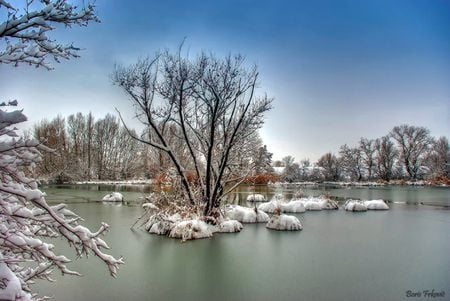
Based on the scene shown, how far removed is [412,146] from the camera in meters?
50.6

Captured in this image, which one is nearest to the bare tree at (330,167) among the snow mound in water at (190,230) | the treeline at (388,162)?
the treeline at (388,162)

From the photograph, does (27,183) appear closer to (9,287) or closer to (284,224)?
(9,287)

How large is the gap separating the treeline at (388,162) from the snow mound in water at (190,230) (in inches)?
1649

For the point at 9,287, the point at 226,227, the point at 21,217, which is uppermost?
the point at 21,217

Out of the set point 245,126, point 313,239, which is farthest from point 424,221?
point 245,126

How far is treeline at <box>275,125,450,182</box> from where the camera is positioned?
49.5 meters

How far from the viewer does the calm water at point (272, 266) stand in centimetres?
575

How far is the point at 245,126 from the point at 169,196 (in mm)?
3866

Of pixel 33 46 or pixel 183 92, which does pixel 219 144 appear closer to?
pixel 183 92

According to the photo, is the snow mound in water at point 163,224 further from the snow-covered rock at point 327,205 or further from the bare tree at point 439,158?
the bare tree at point 439,158

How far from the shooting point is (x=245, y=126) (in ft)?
44.4

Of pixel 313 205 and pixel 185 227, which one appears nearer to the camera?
pixel 185 227

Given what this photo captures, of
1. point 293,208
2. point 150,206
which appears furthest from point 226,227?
point 293,208

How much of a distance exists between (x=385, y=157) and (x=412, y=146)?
404 cm
